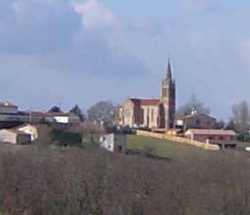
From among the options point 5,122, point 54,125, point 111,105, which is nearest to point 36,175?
point 54,125

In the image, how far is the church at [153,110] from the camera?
117 meters

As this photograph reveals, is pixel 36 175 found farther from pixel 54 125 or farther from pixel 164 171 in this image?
pixel 54 125

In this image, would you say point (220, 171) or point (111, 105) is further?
point (111, 105)

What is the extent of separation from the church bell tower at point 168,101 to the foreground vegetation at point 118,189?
85183mm

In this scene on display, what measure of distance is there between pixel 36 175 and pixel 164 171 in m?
4.17

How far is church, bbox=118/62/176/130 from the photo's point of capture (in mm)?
116750

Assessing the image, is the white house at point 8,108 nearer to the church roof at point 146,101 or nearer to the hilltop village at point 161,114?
the hilltop village at point 161,114

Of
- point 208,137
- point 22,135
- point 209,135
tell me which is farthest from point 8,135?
point 209,135

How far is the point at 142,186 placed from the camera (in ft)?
90.1

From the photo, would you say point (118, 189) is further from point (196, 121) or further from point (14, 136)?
point (196, 121)

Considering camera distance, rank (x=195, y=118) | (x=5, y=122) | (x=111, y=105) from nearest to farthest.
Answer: (x=5, y=122), (x=195, y=118), (x=111, y=105)

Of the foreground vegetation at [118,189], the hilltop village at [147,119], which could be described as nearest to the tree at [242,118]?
the hilltop village at [147,119]

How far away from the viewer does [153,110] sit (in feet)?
391

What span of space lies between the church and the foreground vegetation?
85842 mm
